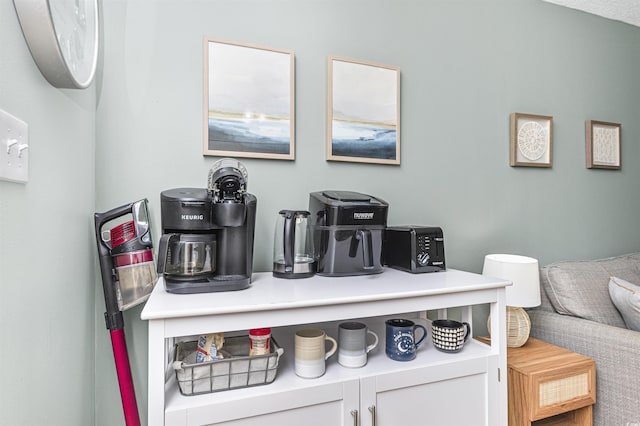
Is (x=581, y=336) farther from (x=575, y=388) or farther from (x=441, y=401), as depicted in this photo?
(x=441, y=401)

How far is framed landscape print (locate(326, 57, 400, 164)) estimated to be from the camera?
1670 mm

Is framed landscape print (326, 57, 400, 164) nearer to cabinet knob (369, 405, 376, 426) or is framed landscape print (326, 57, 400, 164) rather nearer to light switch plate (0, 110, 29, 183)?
cabinet knob (369, 405, 376, 426)

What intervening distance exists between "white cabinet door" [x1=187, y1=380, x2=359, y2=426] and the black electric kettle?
0.42 m

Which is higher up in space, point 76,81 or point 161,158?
point 76,81

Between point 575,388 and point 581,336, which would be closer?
point 575,388

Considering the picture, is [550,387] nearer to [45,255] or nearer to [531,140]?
[531,140]

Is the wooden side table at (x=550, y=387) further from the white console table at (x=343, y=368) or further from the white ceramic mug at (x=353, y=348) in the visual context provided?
the white ceramic mug at (x=353, y=348)

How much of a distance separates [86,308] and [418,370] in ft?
3.65

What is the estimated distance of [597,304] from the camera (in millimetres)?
1878

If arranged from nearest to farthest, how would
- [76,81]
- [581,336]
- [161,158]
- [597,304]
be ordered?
[76,81], [161,158], [581,336], [597,304]

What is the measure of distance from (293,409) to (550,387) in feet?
3.68

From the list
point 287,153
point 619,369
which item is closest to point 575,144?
point 619,369

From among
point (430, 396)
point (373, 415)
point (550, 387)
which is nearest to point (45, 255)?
point (373, 415)

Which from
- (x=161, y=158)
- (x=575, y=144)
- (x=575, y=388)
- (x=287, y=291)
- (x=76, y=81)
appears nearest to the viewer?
(x=76, y=81)
